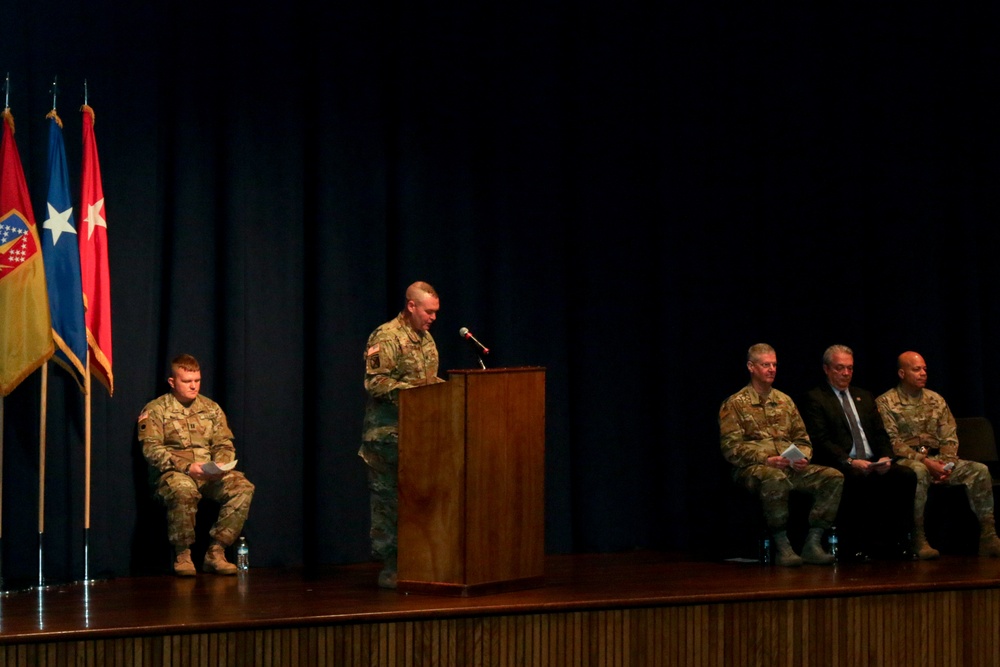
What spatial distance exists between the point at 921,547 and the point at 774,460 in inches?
40.9

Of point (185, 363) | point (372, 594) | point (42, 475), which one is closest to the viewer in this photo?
point (372, 594)

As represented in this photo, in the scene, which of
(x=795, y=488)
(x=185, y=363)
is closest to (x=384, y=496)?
(x=185, y=363)

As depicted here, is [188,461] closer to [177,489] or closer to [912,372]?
Result: [177,489]

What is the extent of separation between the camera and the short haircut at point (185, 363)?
6.58 meters

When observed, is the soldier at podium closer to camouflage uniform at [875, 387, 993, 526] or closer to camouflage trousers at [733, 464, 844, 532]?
camouflage trousers at [733, 464, 844, 532]

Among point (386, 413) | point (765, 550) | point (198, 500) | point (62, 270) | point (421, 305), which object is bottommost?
point (765, 550)

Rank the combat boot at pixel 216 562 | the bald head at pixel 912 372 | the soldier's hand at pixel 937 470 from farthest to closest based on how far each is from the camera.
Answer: the bald head at pixel 912 372
the soldier's hand at pixel 937 470
the combat boot at pixel 216 562

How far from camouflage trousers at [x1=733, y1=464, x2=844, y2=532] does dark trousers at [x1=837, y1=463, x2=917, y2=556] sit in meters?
0.29

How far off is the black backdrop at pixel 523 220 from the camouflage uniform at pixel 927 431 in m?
0.81

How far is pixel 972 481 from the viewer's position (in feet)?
23.9

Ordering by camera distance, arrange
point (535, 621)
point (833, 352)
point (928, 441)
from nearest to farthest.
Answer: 1. point (535, 621)
2. point (833, 352)
3. point (928, 441)

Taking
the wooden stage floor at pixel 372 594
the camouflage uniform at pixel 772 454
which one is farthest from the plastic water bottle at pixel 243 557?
the camouflage uniform at pixel 772 454

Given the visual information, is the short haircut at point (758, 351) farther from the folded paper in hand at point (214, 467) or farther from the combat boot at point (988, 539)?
the folded paper in hand at point (214, 467)

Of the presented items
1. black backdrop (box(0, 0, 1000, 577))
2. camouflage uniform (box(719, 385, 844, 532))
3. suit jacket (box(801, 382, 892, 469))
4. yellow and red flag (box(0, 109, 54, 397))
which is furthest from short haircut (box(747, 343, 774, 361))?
yellow and red flag (box(0, 109, 54, 397))
